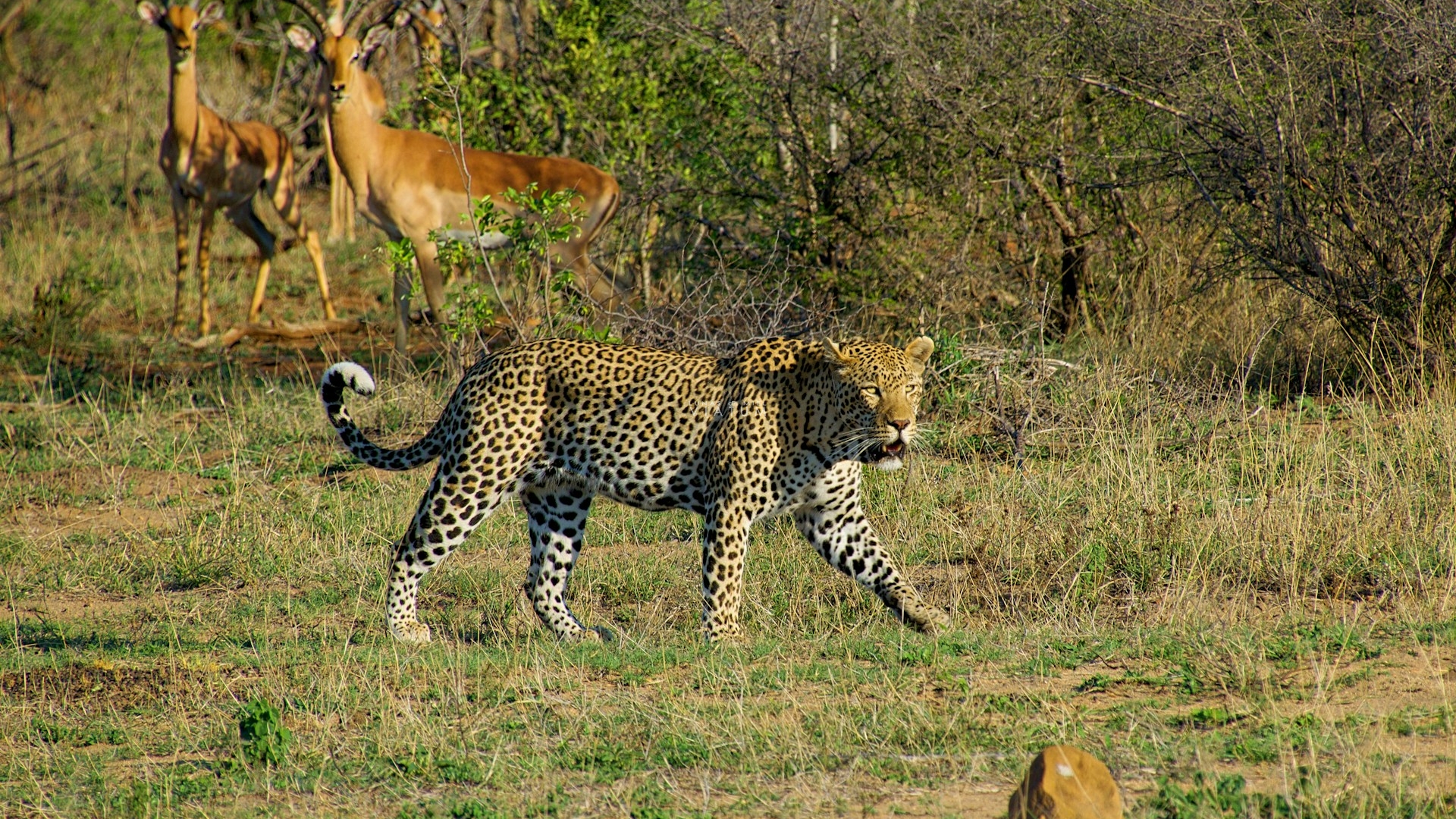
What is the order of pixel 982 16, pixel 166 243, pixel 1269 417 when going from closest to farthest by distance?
pixel 1269 417, pixel 982 16, pixel 166 243

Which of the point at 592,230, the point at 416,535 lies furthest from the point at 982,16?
the point at 416,535

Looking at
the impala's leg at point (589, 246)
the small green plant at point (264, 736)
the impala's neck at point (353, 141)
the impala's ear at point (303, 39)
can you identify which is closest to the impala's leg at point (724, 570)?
the small green plant at point (264, 736)

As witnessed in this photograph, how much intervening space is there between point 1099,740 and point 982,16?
21.5 ft

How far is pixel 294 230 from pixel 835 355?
1058 centimetres

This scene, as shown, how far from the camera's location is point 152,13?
1546 centimetres

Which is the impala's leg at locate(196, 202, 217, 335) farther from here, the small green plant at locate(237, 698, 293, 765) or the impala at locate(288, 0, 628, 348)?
the small green plant at locate(237, 698, 293, 765)

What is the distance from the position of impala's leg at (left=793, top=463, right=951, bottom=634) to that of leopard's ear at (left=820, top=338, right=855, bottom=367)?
48cm

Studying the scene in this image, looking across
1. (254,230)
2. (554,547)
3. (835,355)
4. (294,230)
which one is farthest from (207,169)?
(835,355)

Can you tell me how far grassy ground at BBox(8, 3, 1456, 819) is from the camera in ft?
16.7

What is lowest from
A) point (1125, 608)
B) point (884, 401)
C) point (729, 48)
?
point (1125, 608)

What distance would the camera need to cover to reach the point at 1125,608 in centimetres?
724

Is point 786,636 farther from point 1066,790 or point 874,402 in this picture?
point 1066,790

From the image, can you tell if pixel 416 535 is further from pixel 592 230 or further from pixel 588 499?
pixel 592 230

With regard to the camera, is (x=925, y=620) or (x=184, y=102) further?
(x=184, y=102)
